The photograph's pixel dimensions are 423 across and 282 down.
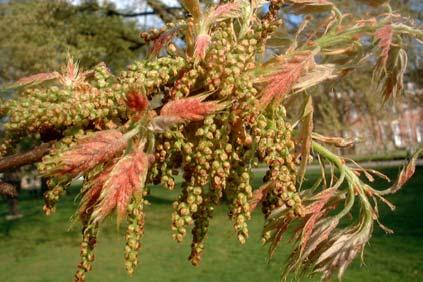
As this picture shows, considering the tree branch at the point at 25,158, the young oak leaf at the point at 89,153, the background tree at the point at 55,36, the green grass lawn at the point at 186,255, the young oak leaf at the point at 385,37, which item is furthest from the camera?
the background tree at the point at 55,36

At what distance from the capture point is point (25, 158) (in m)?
0.94

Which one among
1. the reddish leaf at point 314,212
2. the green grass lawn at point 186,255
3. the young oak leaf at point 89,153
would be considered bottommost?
the green grass lawn at point 186,255

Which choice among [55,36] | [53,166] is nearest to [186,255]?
[55,36]

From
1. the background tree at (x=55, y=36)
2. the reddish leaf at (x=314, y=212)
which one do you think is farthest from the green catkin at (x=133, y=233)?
the background tree at (x=55, y=36)

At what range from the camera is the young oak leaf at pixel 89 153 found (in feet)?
2.66

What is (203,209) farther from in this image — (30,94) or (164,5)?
(164,5)

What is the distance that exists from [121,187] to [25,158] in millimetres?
207

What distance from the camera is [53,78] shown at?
1.09 metres

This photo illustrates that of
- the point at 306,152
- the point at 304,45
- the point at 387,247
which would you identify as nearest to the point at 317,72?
the point at 304,45

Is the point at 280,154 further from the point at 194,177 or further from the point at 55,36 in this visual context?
the point at 55,36

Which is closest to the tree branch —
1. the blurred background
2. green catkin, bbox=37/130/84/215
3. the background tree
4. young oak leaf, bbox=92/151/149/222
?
green catkin, bbox=37/130/84/215

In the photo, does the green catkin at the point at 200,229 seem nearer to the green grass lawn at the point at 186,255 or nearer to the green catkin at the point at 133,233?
the green catkin at the point at 133,233

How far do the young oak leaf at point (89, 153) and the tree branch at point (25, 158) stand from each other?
0.36 feet

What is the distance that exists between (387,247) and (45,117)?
1087 centimetres
